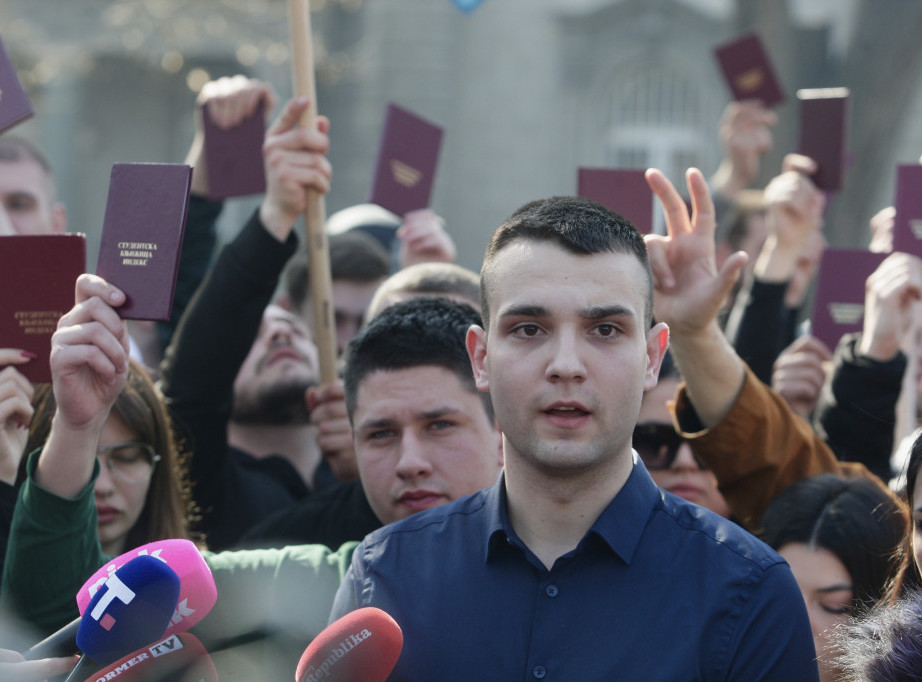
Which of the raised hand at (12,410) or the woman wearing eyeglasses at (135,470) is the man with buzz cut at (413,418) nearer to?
the woman wearing eyeglasses at (135,470)

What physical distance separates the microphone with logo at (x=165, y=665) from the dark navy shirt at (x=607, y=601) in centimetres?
32

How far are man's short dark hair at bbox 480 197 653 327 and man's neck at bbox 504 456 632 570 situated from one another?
290 millimetres

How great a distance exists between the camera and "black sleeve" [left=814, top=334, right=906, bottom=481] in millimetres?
3525

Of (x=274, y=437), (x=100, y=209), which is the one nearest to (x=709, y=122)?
(x=100, y=209)

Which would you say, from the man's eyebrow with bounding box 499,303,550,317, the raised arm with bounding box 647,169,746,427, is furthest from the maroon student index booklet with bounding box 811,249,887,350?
the man's eyebrow with bounding box 499,303,550,317

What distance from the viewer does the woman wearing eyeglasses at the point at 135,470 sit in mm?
3225

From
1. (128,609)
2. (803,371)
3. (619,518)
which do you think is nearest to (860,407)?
(803,371)

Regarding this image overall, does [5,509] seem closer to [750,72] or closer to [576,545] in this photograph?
[576,545]

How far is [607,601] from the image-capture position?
2127 mm

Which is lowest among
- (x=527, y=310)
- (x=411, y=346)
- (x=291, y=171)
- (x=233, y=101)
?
(x=411, y=346)

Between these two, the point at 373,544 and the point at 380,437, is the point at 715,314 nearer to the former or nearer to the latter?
the point at 380,437

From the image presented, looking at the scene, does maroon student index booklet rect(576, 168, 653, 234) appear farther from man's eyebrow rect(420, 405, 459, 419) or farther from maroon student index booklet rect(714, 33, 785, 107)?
maroon student index booklet rect(714, 33, 785, 107)

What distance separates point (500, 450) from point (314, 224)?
1.07m

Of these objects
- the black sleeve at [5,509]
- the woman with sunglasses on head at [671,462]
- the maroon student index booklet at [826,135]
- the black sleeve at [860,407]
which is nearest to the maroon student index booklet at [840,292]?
the black sleeve at [860,407]
